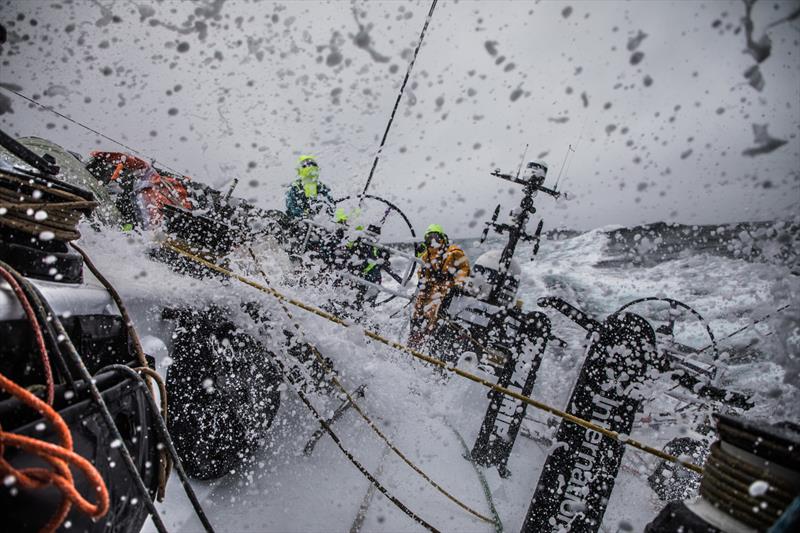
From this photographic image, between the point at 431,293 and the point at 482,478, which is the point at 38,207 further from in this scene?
the point at 431,293

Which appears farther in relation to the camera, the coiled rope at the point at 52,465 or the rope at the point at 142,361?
the rope at the point at 142,361

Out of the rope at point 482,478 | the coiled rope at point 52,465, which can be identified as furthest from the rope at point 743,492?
the rope at point 482,478

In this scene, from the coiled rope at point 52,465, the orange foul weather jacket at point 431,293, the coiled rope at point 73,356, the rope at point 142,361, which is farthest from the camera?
the orange foul weather jacket at point 431,293

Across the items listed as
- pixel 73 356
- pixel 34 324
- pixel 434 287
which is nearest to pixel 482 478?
pixel 434 287

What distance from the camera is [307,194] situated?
8367 mm

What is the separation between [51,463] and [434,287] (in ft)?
24.0

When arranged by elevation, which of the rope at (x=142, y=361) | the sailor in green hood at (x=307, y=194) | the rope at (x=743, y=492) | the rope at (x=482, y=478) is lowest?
the rope at (x=482, y=478)

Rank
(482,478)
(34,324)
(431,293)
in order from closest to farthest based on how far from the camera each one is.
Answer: (34,324)
(482,478)
(431,293)

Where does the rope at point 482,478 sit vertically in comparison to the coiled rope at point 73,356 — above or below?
below

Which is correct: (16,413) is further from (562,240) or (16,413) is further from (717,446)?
(562,240)

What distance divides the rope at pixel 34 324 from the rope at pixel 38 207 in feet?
1.11

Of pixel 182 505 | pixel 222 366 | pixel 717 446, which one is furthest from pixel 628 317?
pixel 182 505

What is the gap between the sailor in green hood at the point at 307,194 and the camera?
27.2ft

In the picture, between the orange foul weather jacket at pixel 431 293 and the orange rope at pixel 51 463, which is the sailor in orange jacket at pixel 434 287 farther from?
the orange rope at pixel 51 463
